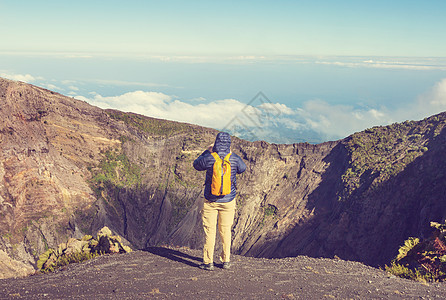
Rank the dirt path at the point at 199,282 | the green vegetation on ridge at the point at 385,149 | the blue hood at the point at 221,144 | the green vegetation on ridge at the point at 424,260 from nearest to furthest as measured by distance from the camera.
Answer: the dirt path at the point at 199,282
the blue hood at the point at 221,144
the green vegetation on ridge at the point at 424,260
the green vegetation on ridge at the point at 385,149

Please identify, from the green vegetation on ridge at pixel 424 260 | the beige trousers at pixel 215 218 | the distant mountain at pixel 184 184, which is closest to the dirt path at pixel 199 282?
the green vegetation on ridge at pixel 424 260

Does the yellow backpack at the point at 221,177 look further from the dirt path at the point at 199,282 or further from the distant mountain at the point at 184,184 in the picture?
the distant mountain at the point at 184,184

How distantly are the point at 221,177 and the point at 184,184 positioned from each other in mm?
40542

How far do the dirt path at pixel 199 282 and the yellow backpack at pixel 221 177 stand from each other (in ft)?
7.66

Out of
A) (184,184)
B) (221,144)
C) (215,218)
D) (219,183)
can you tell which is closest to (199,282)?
(215,218)

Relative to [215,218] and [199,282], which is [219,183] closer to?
[215,218]

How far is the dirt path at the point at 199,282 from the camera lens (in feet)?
24.3

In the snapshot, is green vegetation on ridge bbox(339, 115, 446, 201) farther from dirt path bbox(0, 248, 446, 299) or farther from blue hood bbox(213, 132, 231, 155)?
blue hood bbox(213, 132, 231, 155)

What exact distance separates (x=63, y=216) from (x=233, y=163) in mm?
35118

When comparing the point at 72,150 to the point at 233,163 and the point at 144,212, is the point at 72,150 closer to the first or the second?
the point at 144,212

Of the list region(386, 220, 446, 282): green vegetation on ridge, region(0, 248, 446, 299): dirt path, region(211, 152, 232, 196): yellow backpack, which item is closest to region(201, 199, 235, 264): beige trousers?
region(211, 152, 232, 196): yellow backpack

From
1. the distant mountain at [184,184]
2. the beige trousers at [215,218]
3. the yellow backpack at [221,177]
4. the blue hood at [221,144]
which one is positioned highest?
the blue hood at [221,144]

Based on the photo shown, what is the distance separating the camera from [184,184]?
47.8 metres

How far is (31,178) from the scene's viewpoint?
118 feet
